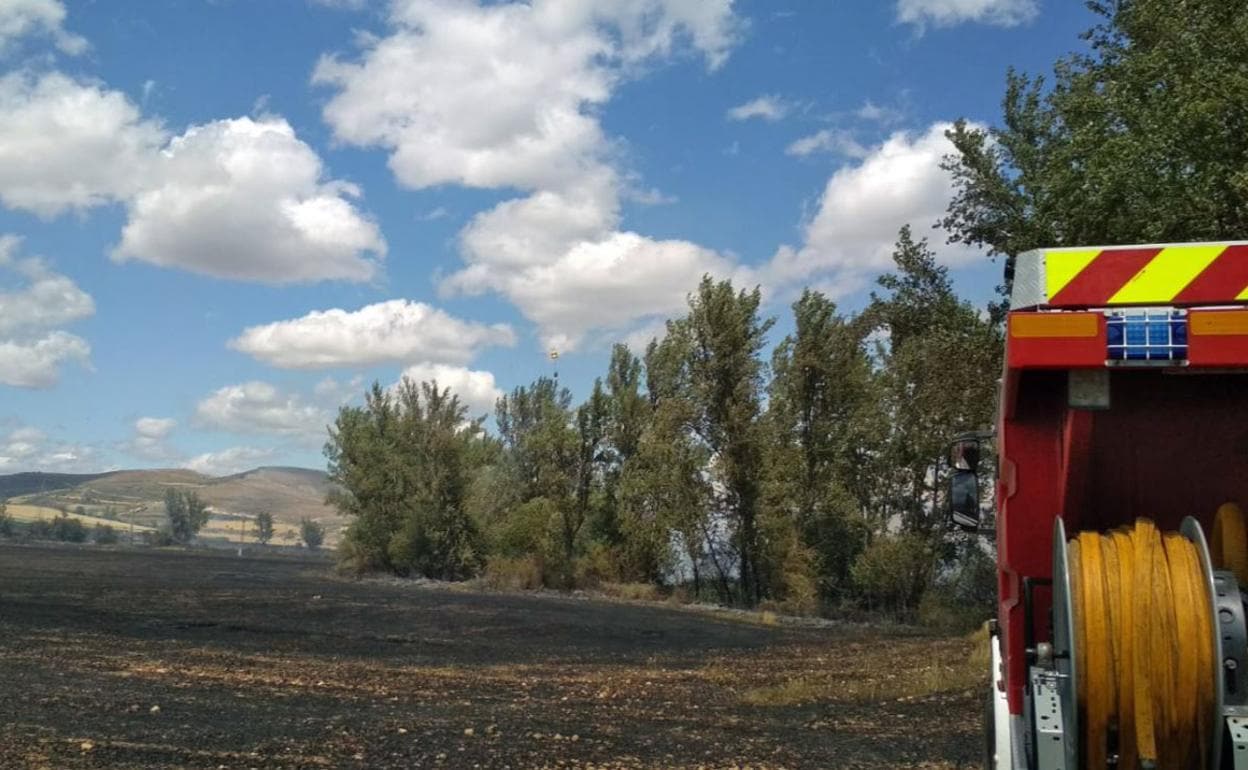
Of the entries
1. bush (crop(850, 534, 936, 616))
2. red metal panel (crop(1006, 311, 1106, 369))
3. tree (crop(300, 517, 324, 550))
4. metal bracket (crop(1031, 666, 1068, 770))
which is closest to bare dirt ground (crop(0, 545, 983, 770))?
metal bracket (crop(1031, 666, 1068, 770))

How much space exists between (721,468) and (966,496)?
35673 millimetres

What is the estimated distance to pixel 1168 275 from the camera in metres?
4.16

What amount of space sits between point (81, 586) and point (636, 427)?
79.2 feet

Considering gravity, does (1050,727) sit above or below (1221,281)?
below

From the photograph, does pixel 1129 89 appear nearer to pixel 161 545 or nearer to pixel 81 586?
pixel 81 586

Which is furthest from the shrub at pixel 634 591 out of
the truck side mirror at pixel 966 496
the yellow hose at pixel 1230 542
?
the yellow hose at pixel 1230 542

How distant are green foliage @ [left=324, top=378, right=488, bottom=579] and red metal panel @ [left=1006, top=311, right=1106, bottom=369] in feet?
180

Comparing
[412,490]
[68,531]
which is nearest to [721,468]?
[412,490]

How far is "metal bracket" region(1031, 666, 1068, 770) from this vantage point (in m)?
3.65

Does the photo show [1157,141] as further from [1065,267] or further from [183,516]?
[183,516]

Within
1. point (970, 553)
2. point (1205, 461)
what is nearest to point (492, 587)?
point (970, 553)

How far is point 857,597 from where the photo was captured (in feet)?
120

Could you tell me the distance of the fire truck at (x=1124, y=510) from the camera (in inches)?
137

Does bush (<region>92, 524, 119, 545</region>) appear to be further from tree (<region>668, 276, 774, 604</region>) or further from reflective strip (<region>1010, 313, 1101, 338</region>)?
reflective strip (<region>1010, 313, 1101, 338</region>)
